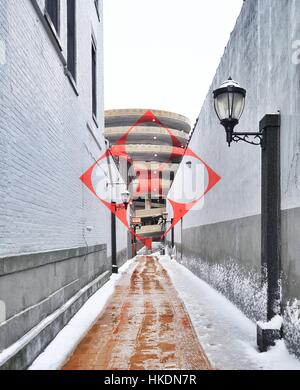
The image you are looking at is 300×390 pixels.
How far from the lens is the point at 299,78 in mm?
5281

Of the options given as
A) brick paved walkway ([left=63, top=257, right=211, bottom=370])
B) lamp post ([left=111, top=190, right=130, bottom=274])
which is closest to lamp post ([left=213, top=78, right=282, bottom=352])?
brick paved walkway ([left=63, top=257, right=211, bottom=370])

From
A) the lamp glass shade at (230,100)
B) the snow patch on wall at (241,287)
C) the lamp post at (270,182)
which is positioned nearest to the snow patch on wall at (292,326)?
the lamp post at (270,182)

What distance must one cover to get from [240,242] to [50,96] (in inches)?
189

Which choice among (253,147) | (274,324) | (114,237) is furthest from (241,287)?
(114,237)

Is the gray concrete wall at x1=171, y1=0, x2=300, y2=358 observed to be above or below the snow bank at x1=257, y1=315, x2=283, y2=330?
above

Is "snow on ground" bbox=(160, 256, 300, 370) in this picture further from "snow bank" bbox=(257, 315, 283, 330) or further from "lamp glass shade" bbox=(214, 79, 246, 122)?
"lamp glass shade" bbox=(214, 79, 246, 122)

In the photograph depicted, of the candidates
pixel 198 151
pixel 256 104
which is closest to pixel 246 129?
pixel 256 104

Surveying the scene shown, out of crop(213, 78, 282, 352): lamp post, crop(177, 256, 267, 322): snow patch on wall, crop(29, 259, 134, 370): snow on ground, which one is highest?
crop(213, 78, 282, 352): lamp post

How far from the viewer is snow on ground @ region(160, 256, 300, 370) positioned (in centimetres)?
526

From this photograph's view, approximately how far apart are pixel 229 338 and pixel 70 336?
2.61 metres

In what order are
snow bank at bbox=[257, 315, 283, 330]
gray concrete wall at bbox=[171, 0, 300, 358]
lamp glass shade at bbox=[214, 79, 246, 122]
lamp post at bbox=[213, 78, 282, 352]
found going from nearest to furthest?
gray concrete wall at bbox=[171, 0, 300, 358]
snow bank at bbox=[257, 315, 283, 330]
lamp post at bbox=[213, 78, 282, 352]
lamp glass shade at bbox=[214, 79, 246, 122]

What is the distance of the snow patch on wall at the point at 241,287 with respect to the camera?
7.04 metres

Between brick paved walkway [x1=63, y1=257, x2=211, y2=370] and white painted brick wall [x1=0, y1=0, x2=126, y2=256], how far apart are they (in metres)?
1.70

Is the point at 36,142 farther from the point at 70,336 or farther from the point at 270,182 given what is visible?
the point at 270,182
